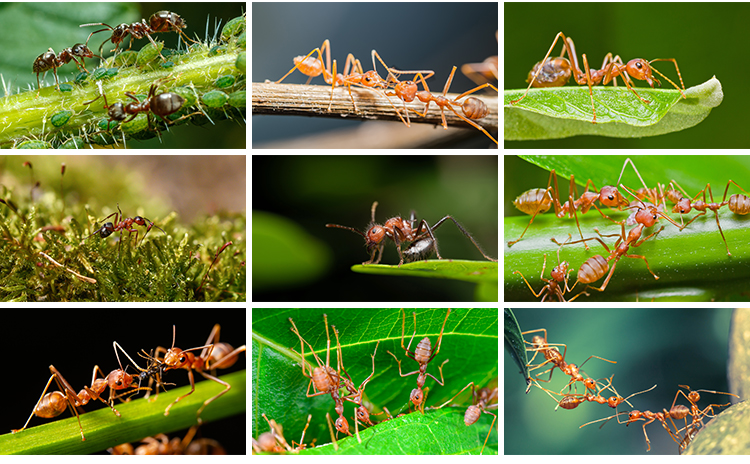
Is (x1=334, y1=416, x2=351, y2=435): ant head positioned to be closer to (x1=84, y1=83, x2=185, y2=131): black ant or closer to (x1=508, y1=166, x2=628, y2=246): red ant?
(x1=508, y1=166, x2=628, y2=246): red ant

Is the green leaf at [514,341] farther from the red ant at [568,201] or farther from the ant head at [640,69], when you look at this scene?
the ant head at [640,69]

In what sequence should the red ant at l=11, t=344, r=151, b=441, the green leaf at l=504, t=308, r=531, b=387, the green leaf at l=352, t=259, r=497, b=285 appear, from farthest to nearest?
1. the green leaf at l=504, t=308, r=531, b=387
2. the red ant at l=11, t=344, r=151, b=441
3. the green leaf at l=352, t=259, r=497, b=285

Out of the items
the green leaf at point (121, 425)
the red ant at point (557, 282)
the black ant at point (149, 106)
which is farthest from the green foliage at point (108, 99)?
the red ant at point (557, 282)

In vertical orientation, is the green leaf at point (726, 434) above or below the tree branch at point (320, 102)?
below

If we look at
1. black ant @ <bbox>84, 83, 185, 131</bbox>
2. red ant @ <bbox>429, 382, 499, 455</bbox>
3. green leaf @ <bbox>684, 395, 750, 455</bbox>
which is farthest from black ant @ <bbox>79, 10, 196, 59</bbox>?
green leaf @ <bbox>684, 395, 750, 455</bbox>

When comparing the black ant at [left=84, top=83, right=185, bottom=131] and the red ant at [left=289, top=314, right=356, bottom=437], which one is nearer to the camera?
the black ant at [left=84, top=83, right=185, bottom=131]

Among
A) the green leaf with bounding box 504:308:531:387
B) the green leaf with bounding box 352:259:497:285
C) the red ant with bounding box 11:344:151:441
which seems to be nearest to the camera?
the green leaf with bounding box 352:259:497:285
